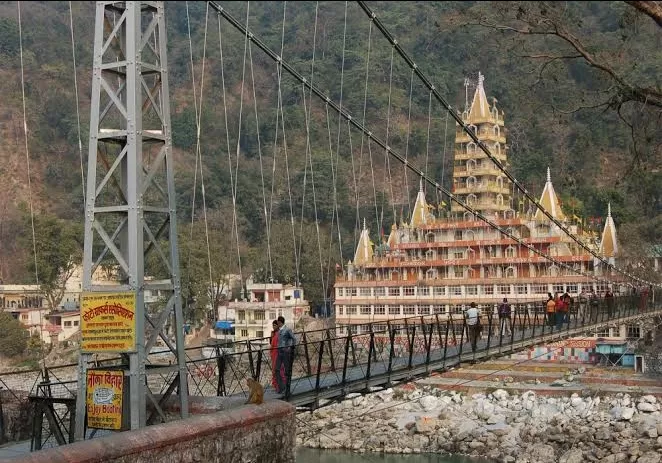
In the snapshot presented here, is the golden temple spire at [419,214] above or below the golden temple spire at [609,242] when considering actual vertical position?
above

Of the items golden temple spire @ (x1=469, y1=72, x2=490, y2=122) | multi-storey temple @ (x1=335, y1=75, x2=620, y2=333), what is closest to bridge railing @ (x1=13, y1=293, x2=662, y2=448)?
multi-storey temple @ (x1=335, y1=75, x2=620, y2=333)

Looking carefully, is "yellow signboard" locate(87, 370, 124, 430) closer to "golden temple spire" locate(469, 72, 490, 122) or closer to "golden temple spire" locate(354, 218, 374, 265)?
"golden temple spire" locate(354, 218, 374, 265)

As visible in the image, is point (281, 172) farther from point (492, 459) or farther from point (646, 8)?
point (646, 8)

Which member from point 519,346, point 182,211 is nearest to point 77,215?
point 182,211

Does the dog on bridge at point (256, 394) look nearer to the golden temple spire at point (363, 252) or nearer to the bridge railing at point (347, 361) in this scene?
the bridge railing at point (347, 361)

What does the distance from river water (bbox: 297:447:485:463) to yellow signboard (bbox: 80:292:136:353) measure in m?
16.5

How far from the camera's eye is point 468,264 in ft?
121

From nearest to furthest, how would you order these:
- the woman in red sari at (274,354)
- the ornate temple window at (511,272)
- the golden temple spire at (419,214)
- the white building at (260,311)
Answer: the woman in red sari at (274,354), the ornate temple window at (511,272), the white building at (260,311), the golden temple spire at (419,214)

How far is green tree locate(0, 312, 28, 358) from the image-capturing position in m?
28.9

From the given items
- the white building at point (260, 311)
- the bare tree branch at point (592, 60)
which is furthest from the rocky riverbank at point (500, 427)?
the bare tree branch at point (592, 60)

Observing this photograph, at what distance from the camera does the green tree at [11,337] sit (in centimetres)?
2886

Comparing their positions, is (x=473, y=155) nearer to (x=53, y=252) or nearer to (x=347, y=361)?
(x=53, y=252)

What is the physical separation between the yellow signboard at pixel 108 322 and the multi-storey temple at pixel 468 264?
28.3 m

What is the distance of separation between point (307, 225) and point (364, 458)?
81.8 feet
